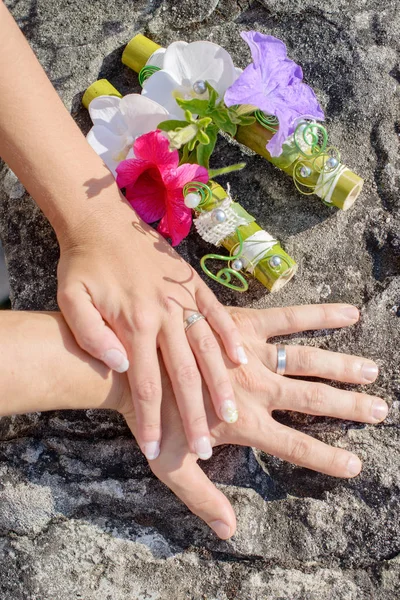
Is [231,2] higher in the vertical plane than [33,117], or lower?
higher

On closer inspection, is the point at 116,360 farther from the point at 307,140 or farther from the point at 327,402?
the point at 307,140

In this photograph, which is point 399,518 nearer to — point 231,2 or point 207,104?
point 207,104

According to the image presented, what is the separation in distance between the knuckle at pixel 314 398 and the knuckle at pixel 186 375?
26 cm

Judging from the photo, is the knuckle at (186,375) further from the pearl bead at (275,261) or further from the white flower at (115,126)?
the white flower at (115,126)

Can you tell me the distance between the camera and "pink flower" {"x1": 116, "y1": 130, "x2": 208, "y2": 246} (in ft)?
4.53

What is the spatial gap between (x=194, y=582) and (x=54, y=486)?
0.39 meters

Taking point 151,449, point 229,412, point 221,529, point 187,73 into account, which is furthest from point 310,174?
point 221,529

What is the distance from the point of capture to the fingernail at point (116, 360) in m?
1.38

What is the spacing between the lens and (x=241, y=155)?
5.53 feet

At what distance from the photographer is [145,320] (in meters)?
1.41

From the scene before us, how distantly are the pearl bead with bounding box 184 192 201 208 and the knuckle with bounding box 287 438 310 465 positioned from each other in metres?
0.57

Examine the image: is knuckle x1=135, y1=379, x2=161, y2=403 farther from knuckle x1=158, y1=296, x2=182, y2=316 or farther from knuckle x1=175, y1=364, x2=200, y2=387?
knuckle x1=158, y1=296, x2=182, y2=316

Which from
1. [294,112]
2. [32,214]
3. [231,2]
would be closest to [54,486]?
[32,214]

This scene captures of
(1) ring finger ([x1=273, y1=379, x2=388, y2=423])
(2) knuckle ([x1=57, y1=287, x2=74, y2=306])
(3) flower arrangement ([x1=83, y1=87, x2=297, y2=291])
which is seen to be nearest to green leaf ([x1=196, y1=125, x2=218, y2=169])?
(3) flower arrangement ([x1=83, y1=87, x2=297, y2=291])
